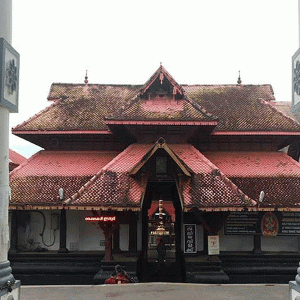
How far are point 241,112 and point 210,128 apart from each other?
9.45ft

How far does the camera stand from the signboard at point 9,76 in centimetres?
702

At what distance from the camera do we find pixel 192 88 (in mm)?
21078

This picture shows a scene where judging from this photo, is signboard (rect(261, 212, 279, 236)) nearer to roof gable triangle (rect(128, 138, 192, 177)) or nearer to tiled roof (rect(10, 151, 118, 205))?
roof gable triangle (rect(128, 138, 192, 177))

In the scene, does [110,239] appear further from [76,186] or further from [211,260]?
[211,260]

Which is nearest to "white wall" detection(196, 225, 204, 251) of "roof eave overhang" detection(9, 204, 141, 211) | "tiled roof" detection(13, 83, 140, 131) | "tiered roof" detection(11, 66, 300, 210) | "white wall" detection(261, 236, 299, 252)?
"tiered roof" detection(11, 66, 300, 210)

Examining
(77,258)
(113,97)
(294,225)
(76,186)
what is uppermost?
(113,97)

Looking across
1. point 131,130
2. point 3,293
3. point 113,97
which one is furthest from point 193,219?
point 3,293

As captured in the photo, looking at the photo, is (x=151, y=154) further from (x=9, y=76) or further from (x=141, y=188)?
(x=9, y=76)

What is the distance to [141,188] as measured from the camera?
1471cm

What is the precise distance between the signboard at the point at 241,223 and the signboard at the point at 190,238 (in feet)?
4.30

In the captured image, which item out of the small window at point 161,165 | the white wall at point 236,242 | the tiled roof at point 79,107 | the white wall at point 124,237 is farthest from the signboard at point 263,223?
the tiled roof at point 79,107

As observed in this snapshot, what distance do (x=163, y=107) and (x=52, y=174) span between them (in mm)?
5000

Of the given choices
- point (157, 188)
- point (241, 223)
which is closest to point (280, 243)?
point (241, 223)

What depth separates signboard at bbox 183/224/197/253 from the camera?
1537cm
